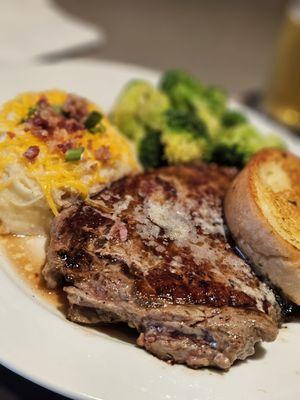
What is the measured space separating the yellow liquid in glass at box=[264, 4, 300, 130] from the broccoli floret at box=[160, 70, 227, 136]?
1.29 meters

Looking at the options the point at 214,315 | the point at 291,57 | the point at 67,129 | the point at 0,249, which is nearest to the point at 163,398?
the point at 214,315

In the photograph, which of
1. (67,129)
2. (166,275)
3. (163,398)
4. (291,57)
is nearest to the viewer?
(163,398)

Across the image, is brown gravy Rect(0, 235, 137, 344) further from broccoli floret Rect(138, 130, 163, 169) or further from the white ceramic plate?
broccoli floret Rect(138, 130, 163, 169)

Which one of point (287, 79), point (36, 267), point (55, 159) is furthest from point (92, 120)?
point (287, 79)

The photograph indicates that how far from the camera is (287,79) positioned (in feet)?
19.1

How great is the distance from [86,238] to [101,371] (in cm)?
74

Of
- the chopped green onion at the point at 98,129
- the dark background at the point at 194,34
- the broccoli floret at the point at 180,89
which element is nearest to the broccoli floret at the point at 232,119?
the broccoli floret at the point at 180,89

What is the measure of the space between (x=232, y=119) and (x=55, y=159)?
2.07m

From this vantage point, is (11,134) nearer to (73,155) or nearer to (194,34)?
(73,155)

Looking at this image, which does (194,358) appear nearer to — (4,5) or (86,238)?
(86,238)

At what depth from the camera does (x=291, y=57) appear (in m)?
5.66

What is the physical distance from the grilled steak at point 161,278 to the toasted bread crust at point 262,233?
96 millimetres

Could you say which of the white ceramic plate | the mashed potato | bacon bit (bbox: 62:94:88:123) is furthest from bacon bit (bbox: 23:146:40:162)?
the white ceramic plate

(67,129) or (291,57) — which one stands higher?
(291,57)
